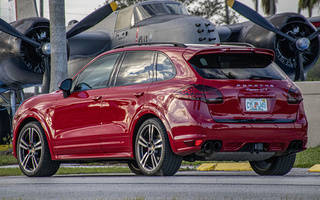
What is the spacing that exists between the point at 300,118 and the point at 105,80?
108 inches

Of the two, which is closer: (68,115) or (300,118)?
(300,118)

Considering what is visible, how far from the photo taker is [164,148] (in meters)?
7.76

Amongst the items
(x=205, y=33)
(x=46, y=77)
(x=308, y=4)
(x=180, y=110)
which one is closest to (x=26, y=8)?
(x=46, y=77)

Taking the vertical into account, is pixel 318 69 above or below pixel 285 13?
below

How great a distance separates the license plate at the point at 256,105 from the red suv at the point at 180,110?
0.04 ft

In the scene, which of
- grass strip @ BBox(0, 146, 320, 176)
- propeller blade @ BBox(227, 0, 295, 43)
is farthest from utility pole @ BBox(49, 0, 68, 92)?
propeller blade @ BBox(227, 0, 295, 43)

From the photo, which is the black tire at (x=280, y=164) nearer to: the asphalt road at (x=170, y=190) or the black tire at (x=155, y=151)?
the asphalt road at (x=170, y=190)

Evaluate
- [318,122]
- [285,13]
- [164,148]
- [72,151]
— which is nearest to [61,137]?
[72,151]

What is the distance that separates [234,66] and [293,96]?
852 mm

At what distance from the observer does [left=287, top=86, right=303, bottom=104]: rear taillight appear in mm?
8039

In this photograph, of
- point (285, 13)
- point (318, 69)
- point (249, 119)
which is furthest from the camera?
point (318, 69)

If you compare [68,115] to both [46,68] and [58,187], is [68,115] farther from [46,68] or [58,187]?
[46,68]

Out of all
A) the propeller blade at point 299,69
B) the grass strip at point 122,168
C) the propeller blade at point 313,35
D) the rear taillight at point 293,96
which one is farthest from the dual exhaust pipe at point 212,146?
the propeller blade at point 313,35

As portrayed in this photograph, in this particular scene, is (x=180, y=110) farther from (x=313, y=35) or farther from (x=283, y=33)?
(x=313, y=35)
